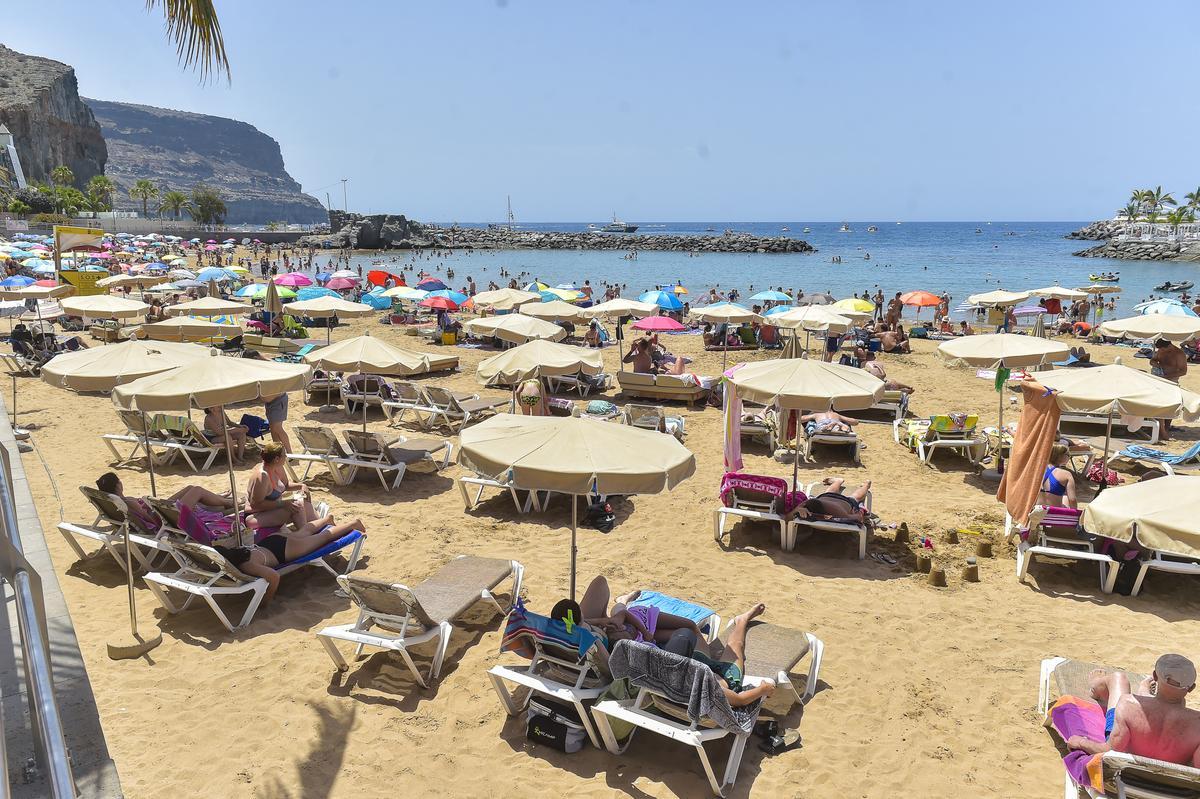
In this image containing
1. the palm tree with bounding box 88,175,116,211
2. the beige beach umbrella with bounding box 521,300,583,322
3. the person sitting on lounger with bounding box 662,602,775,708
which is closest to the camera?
the person sitting on lounger with bounding box 662,602,775,708

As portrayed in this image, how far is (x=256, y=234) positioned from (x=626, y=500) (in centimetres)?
8030

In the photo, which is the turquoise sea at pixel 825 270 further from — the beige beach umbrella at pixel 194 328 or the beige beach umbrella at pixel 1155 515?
the beige beach umbrella at pixel 1155 515

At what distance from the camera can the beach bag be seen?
4.38 metres

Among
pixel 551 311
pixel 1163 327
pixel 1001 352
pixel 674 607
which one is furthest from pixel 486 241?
pixel 674 607

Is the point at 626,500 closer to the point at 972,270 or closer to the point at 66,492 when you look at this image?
the point at 66,492

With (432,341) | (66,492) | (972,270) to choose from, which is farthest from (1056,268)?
(66,492)

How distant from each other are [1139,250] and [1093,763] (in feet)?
262

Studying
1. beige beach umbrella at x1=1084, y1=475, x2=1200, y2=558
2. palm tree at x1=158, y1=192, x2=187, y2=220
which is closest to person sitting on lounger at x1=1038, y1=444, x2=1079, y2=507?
beige beach umbrella at x1=1084, y1=475, x2=1200, y2=558

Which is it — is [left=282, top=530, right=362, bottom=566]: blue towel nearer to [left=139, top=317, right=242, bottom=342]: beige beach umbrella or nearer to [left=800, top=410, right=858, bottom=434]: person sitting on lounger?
[left=800, top=410, right=858, bottom=434]: person sitting on lounger

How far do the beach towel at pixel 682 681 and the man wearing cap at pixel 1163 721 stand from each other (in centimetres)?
181

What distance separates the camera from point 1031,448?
22.3 feet

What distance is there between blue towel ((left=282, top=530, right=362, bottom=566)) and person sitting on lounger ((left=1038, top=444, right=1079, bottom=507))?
21.2 ft

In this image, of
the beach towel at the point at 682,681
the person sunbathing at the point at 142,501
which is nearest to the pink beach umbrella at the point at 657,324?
the person sunbathing at the point at 142,501

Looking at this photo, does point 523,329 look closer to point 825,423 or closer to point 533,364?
point 533,364
